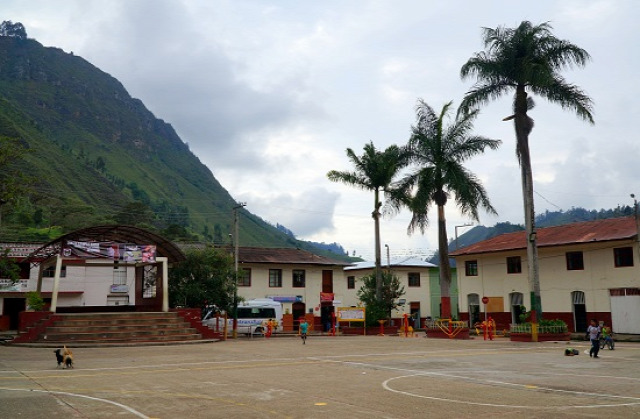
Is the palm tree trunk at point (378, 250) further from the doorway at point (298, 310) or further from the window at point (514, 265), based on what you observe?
the doorway at point (298, 310)

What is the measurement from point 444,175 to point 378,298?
10303 mm

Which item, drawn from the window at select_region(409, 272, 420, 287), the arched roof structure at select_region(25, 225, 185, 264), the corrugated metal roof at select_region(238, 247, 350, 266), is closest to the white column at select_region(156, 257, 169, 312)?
the arched roof structure at select_region(25, 225, 185, 264)

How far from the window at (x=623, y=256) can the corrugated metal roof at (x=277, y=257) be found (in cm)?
2494

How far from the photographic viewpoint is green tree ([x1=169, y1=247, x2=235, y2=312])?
3625 centimetres

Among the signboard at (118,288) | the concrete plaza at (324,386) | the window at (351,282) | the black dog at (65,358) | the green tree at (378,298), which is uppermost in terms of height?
the window at (351,282)

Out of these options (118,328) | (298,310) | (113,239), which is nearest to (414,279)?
(298,310)

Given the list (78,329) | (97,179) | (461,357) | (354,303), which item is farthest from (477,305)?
(97,179)

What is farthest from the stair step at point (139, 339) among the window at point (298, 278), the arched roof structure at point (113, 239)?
the window at point (298, 278)

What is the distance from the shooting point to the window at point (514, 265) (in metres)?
43.0

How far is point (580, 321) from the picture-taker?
128 ft

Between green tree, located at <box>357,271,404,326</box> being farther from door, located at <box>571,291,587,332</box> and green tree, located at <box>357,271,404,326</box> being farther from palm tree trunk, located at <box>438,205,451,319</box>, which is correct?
door, located at <box>571,291,587,332</box>

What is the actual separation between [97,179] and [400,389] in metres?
144

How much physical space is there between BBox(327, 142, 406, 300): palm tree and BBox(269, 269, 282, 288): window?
12759 mm

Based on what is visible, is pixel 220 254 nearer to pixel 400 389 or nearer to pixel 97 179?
pixel 400 389
